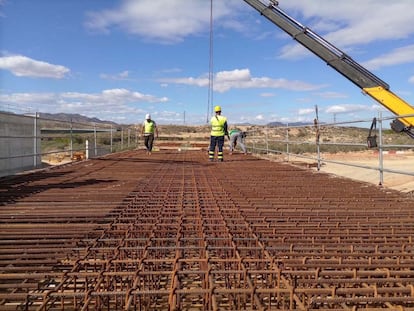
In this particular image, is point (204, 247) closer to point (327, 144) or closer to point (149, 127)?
point (327, 144)

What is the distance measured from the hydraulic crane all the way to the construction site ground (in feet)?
11.8

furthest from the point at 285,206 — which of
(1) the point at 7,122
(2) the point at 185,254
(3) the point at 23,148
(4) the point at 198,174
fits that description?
(3) the point at 23,148

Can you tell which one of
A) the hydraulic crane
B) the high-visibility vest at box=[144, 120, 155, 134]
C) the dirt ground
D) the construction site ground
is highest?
the hydraulic crane

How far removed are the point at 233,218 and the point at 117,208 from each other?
1354mm

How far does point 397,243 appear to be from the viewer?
123 inches

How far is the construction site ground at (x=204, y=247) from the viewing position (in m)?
2.20

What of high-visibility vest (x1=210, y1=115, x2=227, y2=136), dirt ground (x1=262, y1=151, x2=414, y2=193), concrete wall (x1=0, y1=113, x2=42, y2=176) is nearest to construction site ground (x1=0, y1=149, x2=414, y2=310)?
dirt ground (x1=262, y1=151, x2=414, y2=193)

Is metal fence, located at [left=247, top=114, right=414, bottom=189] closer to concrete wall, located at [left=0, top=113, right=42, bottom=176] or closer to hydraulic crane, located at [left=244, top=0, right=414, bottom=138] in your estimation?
hydraulic crane, located at [left=244, top=0, right=414, bottom=138]

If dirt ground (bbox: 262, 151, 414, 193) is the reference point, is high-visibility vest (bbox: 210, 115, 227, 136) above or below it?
above

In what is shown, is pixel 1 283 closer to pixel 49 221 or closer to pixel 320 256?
pixel 49 221

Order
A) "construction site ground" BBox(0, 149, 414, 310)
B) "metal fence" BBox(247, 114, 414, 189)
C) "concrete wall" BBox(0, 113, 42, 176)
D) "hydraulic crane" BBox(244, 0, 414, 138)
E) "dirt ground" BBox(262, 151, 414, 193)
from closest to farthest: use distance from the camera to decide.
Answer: "construction site ground" BBox(0, 149, 414, 310) < "metal fence" BBox(247, 114, 414, 189) < "hydraulic crane" BBox(244, 0, 414, 138) < "dirt ground" BBox(262, 151, 414, 193) < "concrete wall" BBox(0, 113, 42, 176)

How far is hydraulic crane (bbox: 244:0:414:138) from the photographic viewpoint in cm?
887

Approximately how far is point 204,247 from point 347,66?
8.90m

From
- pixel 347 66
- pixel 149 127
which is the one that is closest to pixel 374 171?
pixel 347 66
